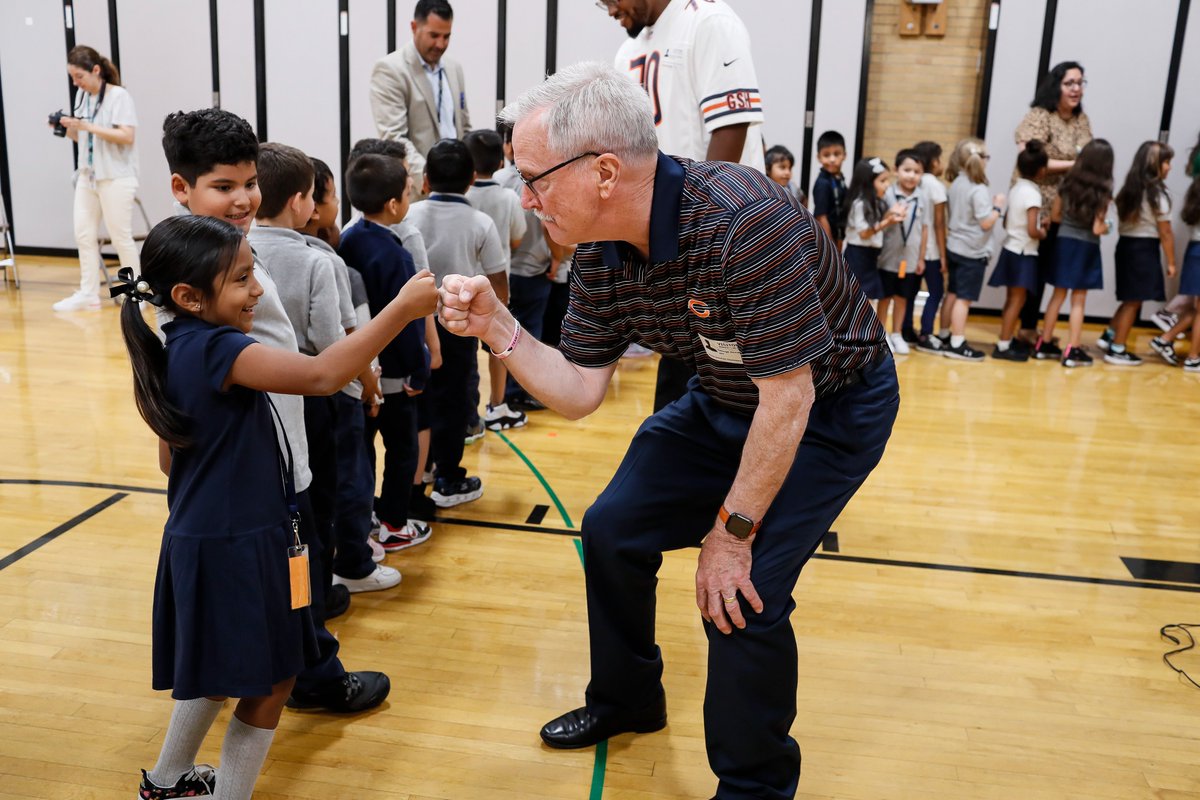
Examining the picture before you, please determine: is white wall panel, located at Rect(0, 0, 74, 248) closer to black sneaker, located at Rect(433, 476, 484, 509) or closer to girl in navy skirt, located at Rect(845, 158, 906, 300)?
girl in navy skirt, located at Rect(845, 158, 906, 300)

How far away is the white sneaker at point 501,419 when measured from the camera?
16.2 feet

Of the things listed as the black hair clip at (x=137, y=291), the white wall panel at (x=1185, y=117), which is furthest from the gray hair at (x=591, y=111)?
the white wall panel at (x=1185, y=117)

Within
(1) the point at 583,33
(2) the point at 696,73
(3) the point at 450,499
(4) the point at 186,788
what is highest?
(1) the point at 583,33

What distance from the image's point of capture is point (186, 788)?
203 centimetres

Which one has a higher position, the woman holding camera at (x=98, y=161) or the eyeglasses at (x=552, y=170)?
the eyeglasses at (x=552, y=170)

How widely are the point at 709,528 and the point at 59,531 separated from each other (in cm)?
243

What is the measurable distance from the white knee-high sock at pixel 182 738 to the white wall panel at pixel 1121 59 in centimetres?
785

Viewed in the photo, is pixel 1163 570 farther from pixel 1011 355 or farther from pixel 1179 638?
pixel 1011 355

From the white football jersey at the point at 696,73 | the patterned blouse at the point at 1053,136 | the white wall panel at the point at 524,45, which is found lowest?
the patterned blouse at the point at 1053,136

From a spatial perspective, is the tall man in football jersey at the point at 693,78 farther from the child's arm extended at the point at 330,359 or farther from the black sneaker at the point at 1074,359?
the black sneaker at the point at 1074,359

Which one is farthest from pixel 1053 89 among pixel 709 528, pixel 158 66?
pixel 158 66

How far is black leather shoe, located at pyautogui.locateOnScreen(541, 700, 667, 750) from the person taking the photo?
2.36 m

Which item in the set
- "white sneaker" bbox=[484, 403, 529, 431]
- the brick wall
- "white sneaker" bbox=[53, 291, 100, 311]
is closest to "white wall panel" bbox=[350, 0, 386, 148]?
"white sneaker" bbox=[53, 291, 100, 311]

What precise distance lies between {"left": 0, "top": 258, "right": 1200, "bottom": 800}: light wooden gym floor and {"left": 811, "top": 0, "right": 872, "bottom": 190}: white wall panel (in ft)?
13.6
